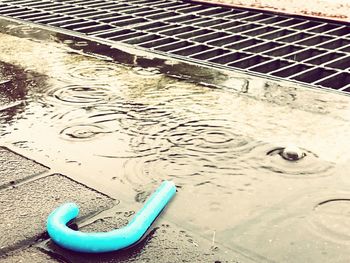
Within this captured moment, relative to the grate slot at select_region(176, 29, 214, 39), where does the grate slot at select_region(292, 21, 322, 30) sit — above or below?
above

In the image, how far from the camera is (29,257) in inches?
74.2

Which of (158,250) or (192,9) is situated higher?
(192,9)

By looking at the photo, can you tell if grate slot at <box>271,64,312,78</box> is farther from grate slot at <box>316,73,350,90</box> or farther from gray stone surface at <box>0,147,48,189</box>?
gray stone surface at <box>0,147,48,189</box>

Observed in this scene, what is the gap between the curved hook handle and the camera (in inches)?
74.2

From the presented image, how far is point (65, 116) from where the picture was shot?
10.1ft

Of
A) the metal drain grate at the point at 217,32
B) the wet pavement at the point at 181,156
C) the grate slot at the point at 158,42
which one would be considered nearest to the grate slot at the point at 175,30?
the metal drain grate at the point at 217,32

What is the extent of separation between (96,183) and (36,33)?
2.82 meters

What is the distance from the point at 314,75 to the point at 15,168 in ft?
7.72

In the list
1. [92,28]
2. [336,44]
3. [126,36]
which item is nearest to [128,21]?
[92,28]

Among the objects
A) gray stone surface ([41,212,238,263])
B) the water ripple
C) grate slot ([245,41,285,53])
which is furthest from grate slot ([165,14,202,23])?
gray stone surface ([41,212,238,263])

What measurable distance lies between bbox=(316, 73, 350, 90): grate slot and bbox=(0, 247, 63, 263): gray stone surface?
2480 millimetres

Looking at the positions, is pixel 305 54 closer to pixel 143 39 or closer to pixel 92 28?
pixel 143 39

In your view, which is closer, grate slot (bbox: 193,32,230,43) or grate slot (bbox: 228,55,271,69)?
grate slot (bbox: 228,55,271,69)

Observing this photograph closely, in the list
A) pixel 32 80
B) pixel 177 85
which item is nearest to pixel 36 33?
pixel 32 80
